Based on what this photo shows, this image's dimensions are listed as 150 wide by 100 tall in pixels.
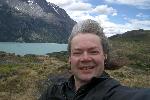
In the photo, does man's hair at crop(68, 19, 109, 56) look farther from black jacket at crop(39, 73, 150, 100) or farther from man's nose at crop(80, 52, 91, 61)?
black jacket at crop(39, 73, 150, 100)

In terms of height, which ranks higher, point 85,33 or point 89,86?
point 85,33

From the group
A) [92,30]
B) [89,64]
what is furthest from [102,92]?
[92,30]

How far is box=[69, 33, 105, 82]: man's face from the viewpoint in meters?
3.62

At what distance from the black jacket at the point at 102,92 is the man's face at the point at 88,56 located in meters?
0.11

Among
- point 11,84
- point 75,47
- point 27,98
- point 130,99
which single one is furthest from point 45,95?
point 11,84

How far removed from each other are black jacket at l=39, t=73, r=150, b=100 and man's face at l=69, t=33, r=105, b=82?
0.11 metres

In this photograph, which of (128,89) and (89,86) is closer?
(128,89)

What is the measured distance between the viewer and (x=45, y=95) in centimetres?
419

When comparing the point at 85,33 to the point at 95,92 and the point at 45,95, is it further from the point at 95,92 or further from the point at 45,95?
the point at 45,95

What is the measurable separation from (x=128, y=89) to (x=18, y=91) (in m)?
17.6

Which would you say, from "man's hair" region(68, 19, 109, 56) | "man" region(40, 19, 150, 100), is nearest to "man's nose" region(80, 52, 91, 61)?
"man" region(40, 19, 150, 100)

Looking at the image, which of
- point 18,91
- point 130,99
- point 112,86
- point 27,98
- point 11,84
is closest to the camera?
point 130,99

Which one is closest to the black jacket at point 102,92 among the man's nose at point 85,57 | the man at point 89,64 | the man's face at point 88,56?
the man at point 89,64

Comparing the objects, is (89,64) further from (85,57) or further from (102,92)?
(102,92)
